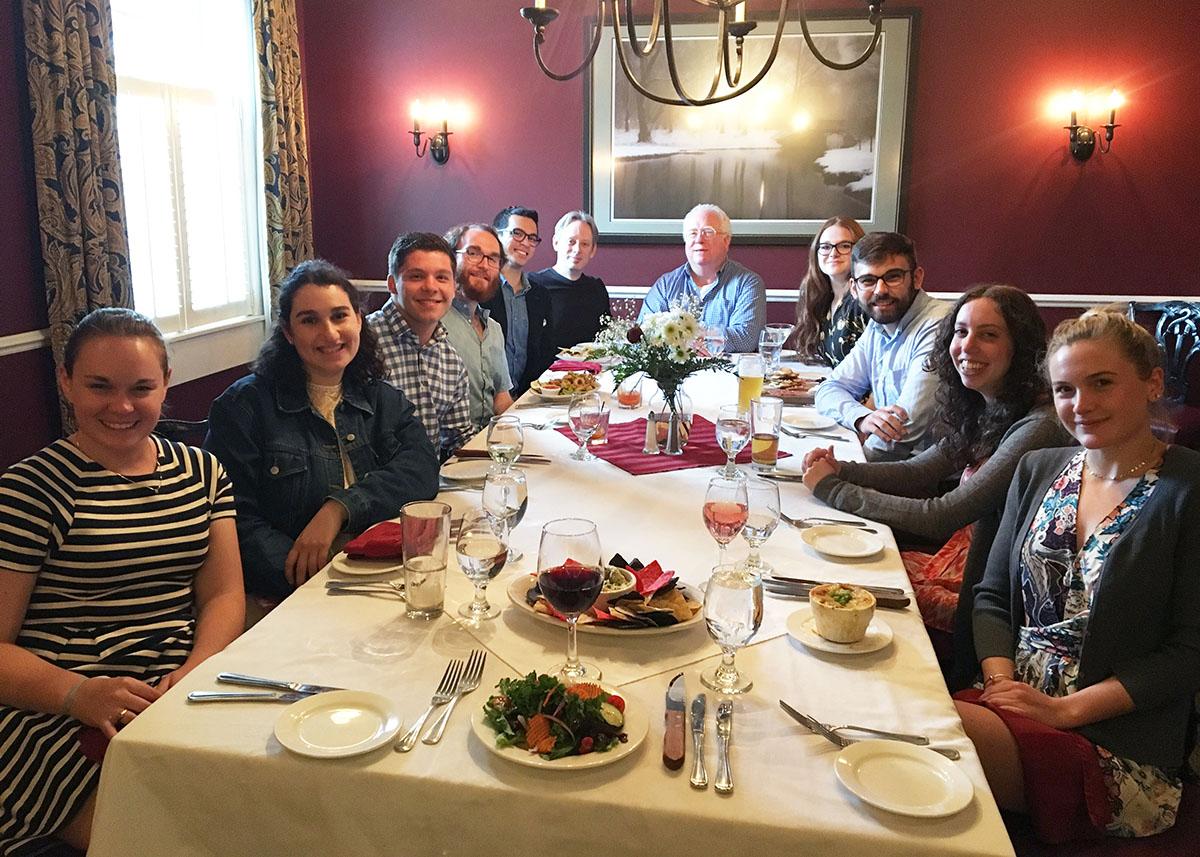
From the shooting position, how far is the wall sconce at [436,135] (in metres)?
5.44

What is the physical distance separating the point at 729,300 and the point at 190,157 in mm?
2653

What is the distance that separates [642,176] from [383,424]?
3584 mm

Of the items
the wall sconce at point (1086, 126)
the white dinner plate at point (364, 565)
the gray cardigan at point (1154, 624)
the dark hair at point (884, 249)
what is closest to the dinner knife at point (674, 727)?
the white dinner plate at point (364, 565)

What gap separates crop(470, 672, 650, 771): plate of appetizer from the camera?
1021mm

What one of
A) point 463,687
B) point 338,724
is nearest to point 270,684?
point 338,724

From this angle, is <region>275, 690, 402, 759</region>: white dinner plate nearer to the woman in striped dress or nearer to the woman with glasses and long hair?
the woman in striped dress

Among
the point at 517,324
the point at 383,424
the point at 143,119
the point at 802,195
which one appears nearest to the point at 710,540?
the point at 383,424

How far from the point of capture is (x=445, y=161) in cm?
551

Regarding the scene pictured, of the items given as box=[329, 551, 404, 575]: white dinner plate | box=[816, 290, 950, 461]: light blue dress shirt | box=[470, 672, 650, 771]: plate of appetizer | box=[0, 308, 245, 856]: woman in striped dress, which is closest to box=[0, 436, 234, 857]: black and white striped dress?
box=[0, 308, 245, 856]: woman in striped dress

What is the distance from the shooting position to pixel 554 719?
105 cm

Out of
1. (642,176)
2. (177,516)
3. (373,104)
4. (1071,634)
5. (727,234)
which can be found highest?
(373,104)

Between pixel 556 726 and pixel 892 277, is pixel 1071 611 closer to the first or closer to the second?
pixel 556 726

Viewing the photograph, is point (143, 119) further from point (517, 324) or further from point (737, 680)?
point (737, 680)

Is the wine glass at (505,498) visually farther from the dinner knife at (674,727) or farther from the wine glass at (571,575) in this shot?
the dinner knife at (674,727)
